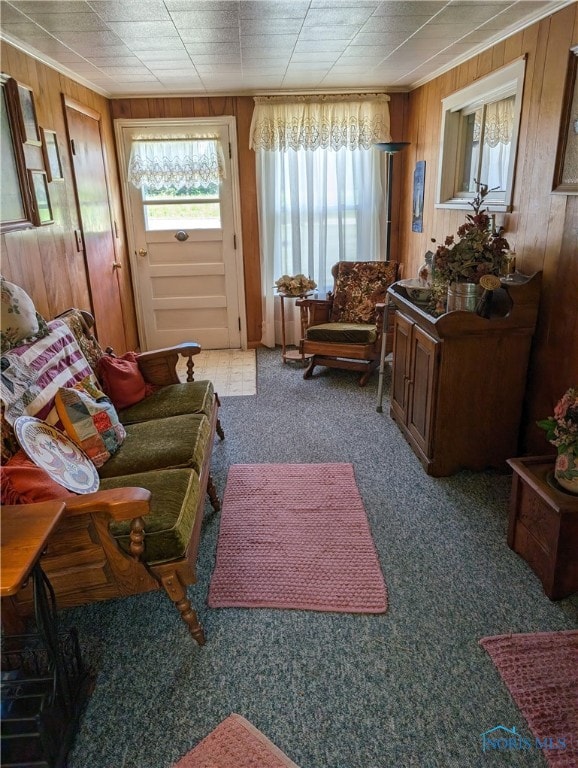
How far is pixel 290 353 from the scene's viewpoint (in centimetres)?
479

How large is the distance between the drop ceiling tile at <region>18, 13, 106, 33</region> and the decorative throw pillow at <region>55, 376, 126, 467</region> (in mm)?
1632

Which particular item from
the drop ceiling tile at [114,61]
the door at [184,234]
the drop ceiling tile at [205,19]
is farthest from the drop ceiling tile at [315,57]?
the door at [184,234]

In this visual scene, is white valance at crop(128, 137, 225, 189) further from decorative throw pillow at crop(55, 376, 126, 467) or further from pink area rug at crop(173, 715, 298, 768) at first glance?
pink area rug at crop(173, 715, 298, 768)

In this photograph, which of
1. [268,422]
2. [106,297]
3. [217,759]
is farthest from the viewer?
[106,297]

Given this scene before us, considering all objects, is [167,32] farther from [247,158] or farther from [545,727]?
[545,727]

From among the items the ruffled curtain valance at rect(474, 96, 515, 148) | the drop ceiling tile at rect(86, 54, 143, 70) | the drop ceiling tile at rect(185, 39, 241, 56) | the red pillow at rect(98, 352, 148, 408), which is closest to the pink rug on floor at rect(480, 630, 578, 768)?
the red pillow at rect(98, 352, 148, 408)

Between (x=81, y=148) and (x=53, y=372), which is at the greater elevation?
(x=81, y=148)

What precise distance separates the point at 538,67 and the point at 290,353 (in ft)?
9.25

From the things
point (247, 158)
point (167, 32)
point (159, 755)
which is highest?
point (167, 32)

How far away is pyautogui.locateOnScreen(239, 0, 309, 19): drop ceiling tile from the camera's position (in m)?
2.29

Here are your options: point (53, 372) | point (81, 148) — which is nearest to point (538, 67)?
point (53, 372)

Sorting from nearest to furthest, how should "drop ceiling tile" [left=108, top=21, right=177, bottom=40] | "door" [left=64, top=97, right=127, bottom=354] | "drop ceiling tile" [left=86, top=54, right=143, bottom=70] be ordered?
"drop ceiling tile" [left=108, top=21, right=177, bottom=40] → "drop ceiling tile" [left=86, top=54, right=143, bottom=70] → "door" [left=64, top=97, right=127, bottom=354]

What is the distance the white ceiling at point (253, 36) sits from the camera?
2.34 metres

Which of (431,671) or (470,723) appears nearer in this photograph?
(470,723)
